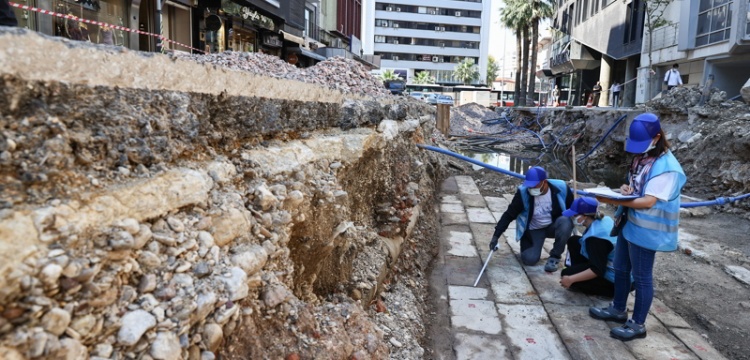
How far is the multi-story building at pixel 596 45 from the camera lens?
2794 centimetres

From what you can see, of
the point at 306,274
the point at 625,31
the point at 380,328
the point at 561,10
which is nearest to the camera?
the point at 306,274

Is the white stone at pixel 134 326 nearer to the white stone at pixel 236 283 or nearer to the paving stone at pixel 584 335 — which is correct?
the white stone at pixel 236 283

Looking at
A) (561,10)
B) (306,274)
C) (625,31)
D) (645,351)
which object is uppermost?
(561,10)

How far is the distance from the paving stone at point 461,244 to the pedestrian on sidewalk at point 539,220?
24.7 inches

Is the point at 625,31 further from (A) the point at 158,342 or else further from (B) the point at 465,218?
(A) the point at 158,342

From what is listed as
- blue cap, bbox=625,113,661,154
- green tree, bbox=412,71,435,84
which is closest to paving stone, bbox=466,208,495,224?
blue cap, bbox=625,113,661,154

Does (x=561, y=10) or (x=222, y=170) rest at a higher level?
(x=561, y=10)

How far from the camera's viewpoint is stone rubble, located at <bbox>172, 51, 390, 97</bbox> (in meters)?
5.95

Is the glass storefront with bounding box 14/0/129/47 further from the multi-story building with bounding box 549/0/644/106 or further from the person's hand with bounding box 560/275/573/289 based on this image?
the multi-story building with bounding box 549/0/644/106

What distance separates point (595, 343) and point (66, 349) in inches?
145

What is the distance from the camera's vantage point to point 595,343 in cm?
397

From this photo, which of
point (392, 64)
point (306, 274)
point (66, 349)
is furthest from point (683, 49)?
point (392, 64)

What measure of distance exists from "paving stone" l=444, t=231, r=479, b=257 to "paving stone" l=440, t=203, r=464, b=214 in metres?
1.21

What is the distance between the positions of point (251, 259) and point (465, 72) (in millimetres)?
71887
